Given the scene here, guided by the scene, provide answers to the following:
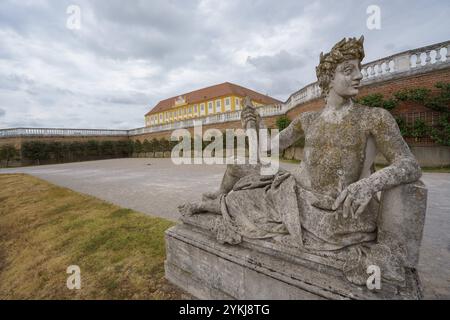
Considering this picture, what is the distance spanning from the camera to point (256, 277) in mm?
1665

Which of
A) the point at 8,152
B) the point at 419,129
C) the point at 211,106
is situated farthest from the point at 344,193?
the point at 211,106

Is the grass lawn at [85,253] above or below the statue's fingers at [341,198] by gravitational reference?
below

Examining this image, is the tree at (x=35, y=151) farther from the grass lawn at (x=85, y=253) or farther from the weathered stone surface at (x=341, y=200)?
the weathered stone surface at (x=341, y=200)

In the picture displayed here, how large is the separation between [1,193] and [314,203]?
11.1 m

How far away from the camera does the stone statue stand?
4.23 feet

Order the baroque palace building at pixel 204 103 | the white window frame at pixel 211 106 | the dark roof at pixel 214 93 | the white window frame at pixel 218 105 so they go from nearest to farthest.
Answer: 1. the baroque palace building at pixel 204 103
2. the white window frame at pixel 218 105
3. the dark roof at pixel 214 93
4. the white window frame at pixel 211 106

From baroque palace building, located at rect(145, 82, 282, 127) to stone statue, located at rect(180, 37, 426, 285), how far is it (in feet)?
108

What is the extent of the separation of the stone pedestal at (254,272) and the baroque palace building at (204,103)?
107 feet

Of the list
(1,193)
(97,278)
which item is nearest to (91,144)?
(1,193)

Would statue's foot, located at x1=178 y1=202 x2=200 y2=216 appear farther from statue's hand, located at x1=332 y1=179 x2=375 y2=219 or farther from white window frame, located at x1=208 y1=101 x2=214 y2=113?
white window frame, located at x1=208 y1=101 x2=214 y2=113

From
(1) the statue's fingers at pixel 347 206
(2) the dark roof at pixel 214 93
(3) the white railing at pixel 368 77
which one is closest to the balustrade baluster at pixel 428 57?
(3) the white railing at pixel 368 77

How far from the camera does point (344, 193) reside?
1372mm

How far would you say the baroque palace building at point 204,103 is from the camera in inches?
1433
